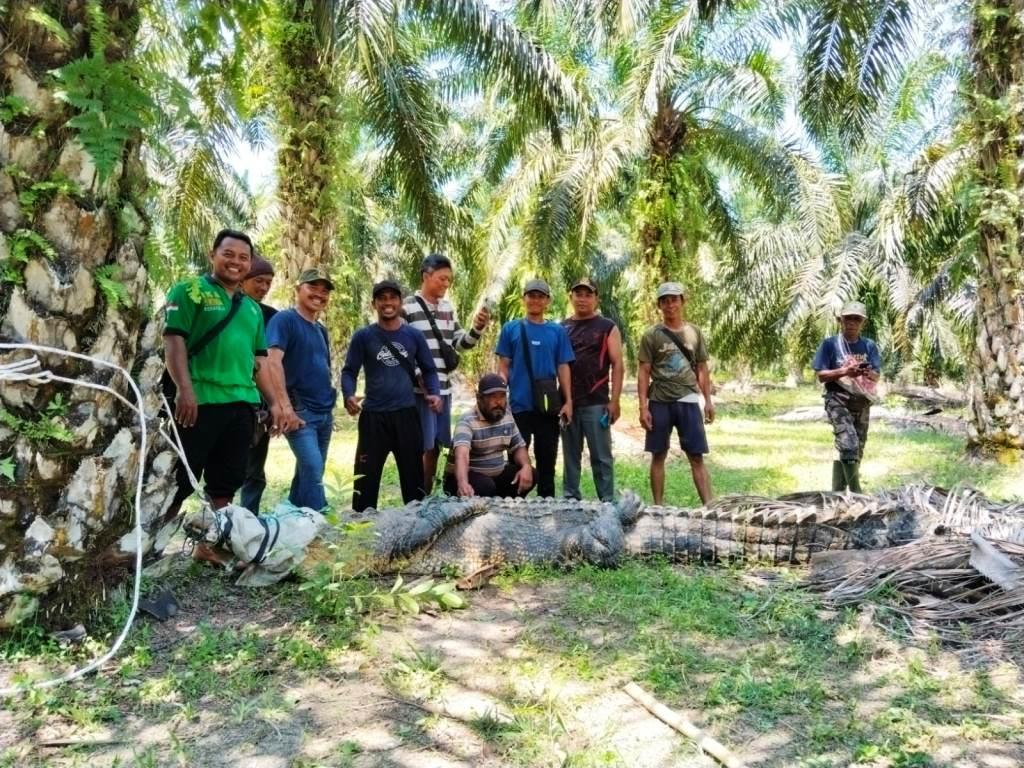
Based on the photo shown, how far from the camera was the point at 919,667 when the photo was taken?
2656mm

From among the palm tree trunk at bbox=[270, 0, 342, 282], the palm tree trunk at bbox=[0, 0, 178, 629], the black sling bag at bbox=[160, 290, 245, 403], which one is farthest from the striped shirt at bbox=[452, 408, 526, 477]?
the palm tree trunk at bbox=[270, 0, 342, 282]

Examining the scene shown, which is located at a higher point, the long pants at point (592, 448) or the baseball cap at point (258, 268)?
the baseball cap at point (258, 268)

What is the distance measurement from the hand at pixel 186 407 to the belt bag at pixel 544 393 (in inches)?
92.2

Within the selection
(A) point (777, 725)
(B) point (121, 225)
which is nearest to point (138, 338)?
(B) point (121, 225)

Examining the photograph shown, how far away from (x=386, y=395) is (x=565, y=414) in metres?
1.35

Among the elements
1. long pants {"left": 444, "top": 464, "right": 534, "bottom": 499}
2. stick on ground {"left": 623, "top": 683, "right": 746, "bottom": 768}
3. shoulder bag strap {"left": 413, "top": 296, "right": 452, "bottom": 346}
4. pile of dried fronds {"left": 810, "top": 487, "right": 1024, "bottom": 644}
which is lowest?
stick on ground {"left": 623, "top": 683, "right": 746, "bottom": 768}

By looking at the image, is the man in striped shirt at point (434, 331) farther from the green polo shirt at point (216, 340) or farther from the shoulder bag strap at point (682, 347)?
the green polo shirt at point (216, 340)

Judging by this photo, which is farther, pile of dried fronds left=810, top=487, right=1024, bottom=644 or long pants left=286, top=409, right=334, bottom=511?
long pants left=286, top=409, right=334, bottom=511

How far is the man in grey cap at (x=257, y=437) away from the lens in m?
3.97

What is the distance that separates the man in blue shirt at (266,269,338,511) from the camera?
411 centimetres

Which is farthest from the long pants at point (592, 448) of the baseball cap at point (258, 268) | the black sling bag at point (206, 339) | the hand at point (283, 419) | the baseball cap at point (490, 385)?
the black sling bag at point (206, 339)

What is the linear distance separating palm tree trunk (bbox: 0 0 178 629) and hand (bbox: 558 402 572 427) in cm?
285

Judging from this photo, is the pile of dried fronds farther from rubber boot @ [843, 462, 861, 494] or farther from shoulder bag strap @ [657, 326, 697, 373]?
shoulder bag strap @ [657, 326, 697, 373]

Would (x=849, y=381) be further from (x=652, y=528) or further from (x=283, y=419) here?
(x=283, y=419)
